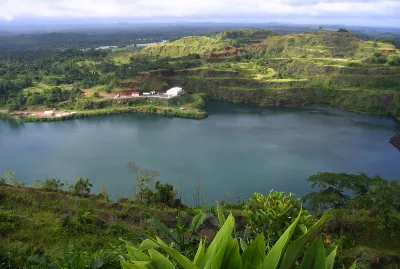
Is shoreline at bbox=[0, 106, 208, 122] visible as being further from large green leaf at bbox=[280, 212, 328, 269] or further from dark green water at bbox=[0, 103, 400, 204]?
large green leaf at bbox=[280, 212, 328, 269]

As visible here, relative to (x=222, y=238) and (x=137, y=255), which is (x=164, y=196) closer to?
(x=137, y=255)

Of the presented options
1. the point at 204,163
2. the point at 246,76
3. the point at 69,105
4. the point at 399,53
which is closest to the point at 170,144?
the point at 204,163

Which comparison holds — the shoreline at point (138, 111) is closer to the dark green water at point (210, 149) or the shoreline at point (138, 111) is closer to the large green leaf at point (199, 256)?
the dark green water at point (210, 149)

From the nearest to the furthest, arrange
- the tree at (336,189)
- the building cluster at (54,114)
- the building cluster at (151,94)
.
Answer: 1. the tree at (336,189)
2. the building cluster at (54,114)
3. the building cluster at (151,94)

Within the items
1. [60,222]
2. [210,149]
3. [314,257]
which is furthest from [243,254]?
[210,149]

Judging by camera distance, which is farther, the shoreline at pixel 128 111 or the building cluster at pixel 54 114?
the building cluster at pixel 54 114

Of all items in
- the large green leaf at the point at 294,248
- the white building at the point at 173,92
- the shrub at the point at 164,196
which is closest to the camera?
the large green leaf at the point at 294,248

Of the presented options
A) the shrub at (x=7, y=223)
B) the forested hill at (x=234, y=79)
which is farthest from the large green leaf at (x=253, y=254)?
the forested hill at (x=234, y=79)
